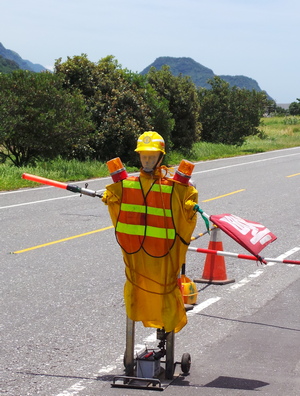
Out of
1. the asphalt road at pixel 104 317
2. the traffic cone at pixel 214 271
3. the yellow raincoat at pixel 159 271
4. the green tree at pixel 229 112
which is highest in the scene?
the green tree at pixel 229 112

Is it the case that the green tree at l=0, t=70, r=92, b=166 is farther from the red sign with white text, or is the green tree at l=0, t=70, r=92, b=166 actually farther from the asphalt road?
the red sign with white text

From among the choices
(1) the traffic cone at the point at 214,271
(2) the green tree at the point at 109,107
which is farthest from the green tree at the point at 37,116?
(1) the traffic cone at the point at 214,271

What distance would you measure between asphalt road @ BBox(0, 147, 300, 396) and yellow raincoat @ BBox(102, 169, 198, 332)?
1.82 ft

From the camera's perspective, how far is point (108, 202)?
5.13 metres

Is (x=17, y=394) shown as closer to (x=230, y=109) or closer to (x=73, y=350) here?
(x=73, y=350)

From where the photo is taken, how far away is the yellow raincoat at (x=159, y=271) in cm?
502

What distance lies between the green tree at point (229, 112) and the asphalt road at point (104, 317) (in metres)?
21.5

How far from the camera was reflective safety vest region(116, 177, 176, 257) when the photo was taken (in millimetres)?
4992

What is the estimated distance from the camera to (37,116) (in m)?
19.1

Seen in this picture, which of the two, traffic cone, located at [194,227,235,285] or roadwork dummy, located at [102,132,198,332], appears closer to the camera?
roadwork dummy, located at [102,132,198,332]

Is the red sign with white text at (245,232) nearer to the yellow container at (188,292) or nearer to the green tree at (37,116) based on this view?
the yellow container at (188,292)

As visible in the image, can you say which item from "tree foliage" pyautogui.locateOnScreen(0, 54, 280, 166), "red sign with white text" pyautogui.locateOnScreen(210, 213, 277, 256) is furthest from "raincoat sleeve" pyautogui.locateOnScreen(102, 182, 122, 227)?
"tree foliage" pyautogui.locateOnScreen(0, 54, 280, 166)

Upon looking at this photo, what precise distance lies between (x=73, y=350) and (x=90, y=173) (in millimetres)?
14282

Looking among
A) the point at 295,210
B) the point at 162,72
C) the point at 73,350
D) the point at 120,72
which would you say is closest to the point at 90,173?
the point at 120,72
